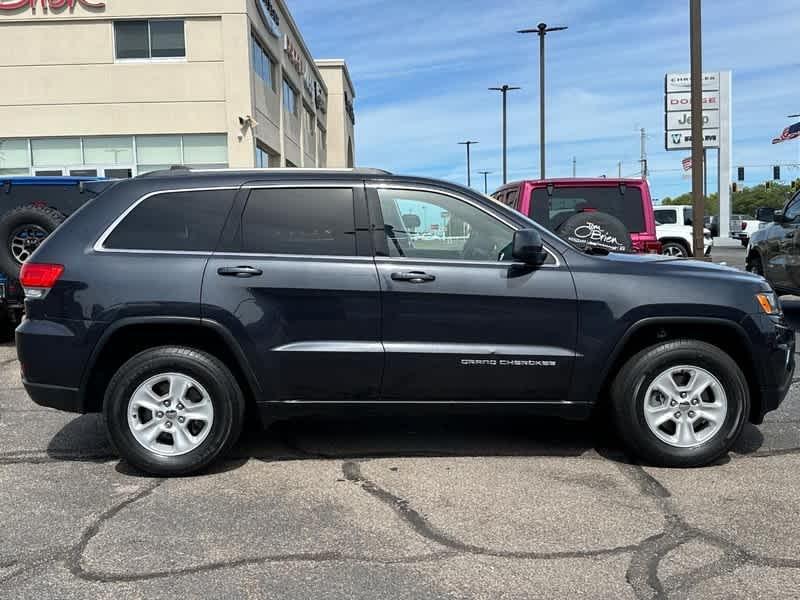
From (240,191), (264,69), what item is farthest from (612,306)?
(264,69)

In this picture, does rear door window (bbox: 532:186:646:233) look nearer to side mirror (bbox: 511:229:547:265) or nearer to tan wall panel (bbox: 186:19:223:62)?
side mirror (bbox: 511:229:547:265)

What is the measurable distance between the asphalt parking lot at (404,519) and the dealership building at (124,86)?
1900 cm

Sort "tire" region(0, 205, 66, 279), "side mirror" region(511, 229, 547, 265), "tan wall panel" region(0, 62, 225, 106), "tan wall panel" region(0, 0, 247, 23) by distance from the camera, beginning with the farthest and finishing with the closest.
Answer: "tan wall panel" region(0, 62, 225, 106) → "tan wall panel" region(0, 0, 247, 23) → "tire" region(0, 205, 66, 279) → "side mirror" region(511, 229, 547, 265)

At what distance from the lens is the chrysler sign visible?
873 inches

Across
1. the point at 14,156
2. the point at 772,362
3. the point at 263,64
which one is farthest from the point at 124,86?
the point at 772,362

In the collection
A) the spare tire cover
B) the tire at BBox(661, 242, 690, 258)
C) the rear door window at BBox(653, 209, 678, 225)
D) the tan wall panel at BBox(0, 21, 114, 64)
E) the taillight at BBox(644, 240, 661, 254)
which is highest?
the tan wall panel at BBox(0, 21, 114, 64)

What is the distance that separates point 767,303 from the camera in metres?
4.56

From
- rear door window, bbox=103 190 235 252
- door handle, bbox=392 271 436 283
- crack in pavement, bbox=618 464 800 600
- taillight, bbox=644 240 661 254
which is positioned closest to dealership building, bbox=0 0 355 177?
taillight, bbox=644 240 661 254

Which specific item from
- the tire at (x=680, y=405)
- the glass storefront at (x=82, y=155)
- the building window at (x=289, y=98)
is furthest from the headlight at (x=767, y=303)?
the building window at (x=289, y=98)

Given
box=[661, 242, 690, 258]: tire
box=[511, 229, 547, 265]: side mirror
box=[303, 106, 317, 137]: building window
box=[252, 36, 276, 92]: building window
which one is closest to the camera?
box=[511, 229, 547, 265]: side mirror

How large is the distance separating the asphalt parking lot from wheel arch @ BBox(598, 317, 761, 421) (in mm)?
501

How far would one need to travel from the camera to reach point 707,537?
355 cm

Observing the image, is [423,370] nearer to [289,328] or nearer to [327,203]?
[289,328]

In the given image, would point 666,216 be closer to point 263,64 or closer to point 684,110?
point 263,64
